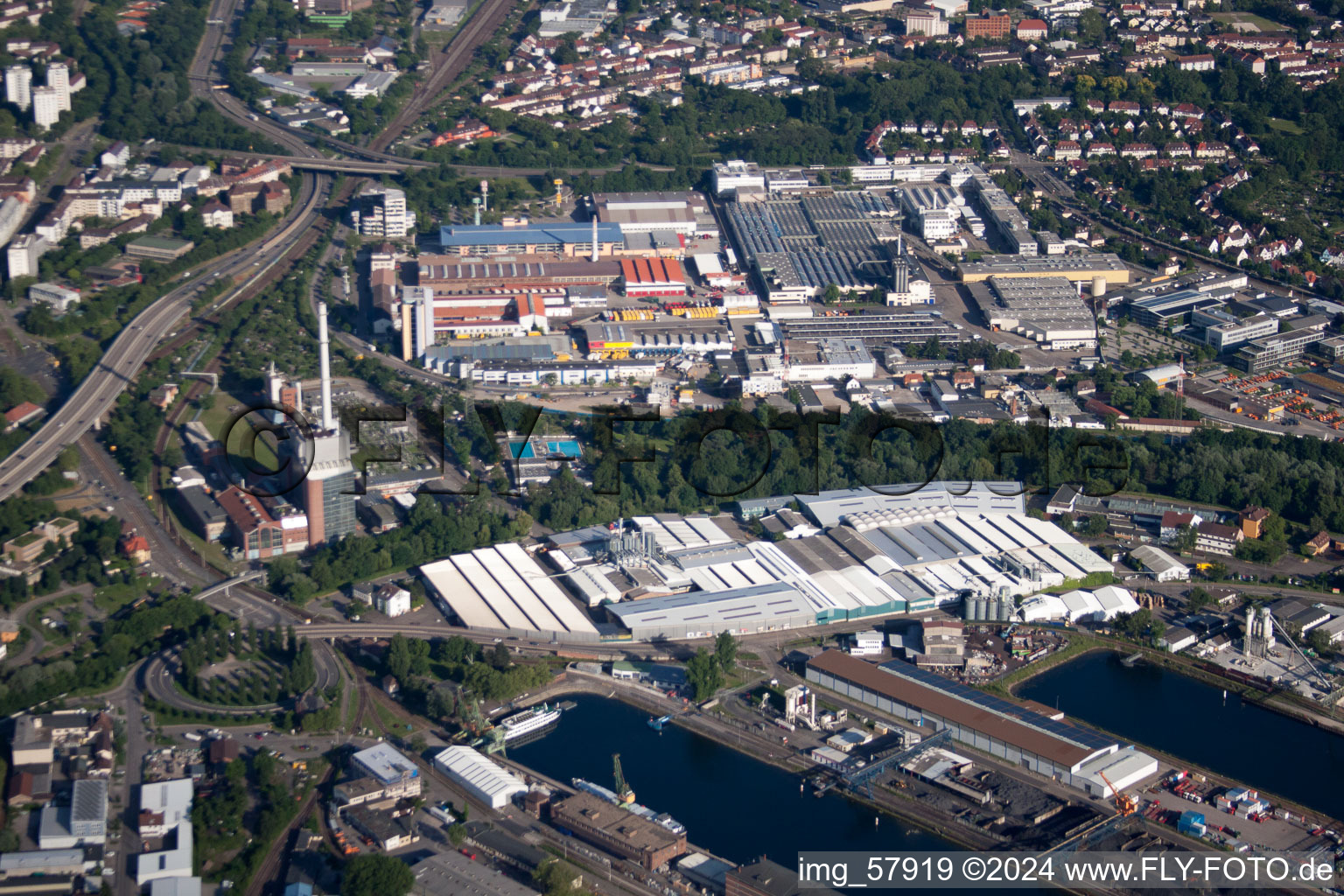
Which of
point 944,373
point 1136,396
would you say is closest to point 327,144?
point 944,373

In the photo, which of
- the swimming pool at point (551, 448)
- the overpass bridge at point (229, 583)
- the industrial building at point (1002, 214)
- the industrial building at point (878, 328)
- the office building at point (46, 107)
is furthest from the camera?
the office building at point (46, 107)

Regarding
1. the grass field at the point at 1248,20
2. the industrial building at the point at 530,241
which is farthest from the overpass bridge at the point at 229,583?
the grass field at the point at 1248,20

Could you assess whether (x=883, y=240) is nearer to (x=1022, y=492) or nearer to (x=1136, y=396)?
(x=1136, y=396)

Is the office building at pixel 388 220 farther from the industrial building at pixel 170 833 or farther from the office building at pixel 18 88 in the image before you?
the industrial building at pixel 170 833

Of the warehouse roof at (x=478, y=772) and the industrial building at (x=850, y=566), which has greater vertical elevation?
the industrial building at (x=850, y=566)

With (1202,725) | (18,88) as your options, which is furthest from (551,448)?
(18,88)

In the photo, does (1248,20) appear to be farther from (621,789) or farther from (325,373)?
(621,789)

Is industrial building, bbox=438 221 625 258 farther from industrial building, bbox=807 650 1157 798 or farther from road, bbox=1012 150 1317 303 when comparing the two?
industrial building, bbox=807 650 1157 798
